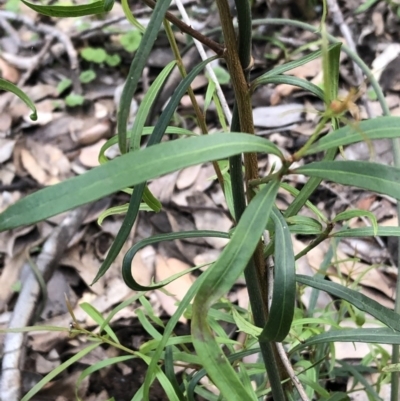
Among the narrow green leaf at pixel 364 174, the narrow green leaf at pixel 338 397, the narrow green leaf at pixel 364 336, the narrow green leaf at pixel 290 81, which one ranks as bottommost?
the narrow green leaf at pixel 338 397

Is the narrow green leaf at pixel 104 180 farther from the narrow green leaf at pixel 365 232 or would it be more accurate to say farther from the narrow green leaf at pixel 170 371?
the narrow green leaf at pixel 170 371

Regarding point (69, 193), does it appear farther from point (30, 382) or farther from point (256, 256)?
point (30, 382)

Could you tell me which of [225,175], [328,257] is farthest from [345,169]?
[328,257]

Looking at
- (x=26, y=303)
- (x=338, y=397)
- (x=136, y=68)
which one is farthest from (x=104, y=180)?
(x=26, y=303)

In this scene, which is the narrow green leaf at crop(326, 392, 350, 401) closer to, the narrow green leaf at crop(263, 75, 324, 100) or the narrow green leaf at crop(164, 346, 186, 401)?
the narrow green leaf at crop(164, 346, 186, 401)

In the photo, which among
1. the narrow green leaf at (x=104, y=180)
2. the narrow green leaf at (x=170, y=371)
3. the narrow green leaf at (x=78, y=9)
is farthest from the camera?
the narrow green leaf at (x=170, y=371)

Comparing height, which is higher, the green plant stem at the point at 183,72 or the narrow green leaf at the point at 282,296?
the green plant stem at the point at 183,72

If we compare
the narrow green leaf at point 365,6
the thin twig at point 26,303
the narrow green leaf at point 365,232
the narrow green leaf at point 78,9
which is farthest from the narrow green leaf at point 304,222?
the narrow green leaf at point 365,6
